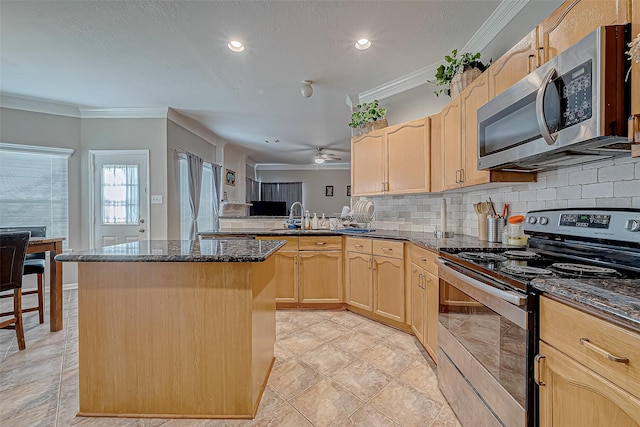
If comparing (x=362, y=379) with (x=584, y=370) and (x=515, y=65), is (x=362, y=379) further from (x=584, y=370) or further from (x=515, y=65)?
(x=515, y=65)

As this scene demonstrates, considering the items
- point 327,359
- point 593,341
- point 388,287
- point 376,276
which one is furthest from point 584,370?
point 376,276

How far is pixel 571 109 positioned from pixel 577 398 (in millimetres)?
993

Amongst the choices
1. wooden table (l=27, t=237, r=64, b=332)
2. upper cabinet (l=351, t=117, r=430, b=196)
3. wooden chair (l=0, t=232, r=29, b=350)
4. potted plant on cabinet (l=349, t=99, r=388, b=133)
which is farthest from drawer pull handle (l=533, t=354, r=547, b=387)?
wooden table (l=27, t=237, r=64, b=332)

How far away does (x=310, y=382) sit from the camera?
1.85 metres

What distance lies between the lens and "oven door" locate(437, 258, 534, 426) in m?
1.02

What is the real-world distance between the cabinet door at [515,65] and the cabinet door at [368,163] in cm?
135

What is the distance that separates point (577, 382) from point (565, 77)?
108 centimetres

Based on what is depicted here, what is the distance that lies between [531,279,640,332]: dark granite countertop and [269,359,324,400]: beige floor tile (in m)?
1.46

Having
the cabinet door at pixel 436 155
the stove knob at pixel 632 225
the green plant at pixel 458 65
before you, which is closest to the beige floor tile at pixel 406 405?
the stove knob at pixel 632 225

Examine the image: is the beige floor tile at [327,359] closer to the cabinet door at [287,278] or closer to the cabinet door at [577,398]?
the cabinet door at [287,278]

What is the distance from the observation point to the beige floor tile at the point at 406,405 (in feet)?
5.01

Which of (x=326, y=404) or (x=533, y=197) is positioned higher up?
(x=533, y=197)

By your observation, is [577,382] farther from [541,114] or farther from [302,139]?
[302,139]

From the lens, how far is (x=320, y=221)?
3.75 meters
